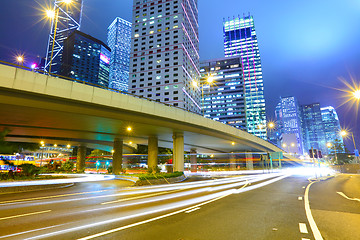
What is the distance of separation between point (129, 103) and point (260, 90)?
194 meters

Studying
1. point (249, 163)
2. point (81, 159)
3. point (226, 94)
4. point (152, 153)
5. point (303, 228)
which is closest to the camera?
point (303, 228)

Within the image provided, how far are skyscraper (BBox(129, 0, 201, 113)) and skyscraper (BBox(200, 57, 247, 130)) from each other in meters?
54.1

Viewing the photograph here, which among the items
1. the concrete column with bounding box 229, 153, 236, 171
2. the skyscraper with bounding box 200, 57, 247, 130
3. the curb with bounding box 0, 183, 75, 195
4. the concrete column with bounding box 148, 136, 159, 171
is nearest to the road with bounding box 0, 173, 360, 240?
the curb with bounding box 0, 183, 75, 195

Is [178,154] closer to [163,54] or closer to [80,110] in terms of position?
[80,110]

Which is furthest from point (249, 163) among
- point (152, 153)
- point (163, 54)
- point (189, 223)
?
point (163, 54)

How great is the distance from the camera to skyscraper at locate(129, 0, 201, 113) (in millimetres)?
100062

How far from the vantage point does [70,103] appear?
20406 millimetres

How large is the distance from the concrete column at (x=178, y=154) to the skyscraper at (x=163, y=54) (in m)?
61.8

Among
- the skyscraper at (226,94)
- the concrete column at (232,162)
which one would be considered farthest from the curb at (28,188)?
the skyscraper at (226,94)

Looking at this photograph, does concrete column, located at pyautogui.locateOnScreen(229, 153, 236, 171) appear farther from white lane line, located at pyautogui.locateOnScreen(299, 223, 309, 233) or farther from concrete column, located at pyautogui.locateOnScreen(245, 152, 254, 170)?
white lane line, located at pyautogui.locateOnScreen(299, 223, 309, 233)

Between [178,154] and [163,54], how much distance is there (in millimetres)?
81291

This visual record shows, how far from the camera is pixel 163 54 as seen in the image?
10481 cm

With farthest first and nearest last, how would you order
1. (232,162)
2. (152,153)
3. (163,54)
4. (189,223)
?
(163,54) < (232,162) < (152,153) < (189,223)

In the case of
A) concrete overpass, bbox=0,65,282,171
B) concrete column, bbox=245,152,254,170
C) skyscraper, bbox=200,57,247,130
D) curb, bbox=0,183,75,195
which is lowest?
curb, bbox=0,183,75,195
